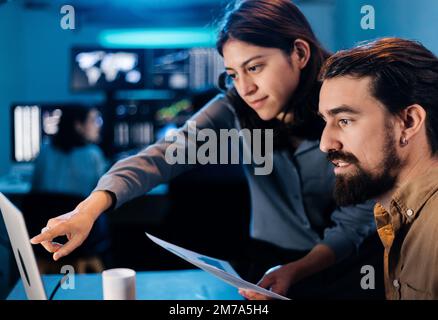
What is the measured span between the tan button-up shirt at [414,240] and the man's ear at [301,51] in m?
0.47

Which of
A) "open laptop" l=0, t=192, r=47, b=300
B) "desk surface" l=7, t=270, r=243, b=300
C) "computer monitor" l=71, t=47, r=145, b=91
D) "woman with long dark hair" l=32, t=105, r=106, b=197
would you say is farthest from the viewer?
"computer monitor" l=71, t=47, r=145, b=91

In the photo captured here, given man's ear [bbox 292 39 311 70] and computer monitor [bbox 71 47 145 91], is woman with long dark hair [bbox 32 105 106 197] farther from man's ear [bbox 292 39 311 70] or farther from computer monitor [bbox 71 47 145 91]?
man's ear [bbox 292 39 311 70]

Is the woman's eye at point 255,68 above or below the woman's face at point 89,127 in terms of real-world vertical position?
above

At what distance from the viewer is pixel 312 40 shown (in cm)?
158

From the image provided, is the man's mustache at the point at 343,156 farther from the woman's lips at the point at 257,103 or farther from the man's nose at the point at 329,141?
the woman's lips at the point at 257,103

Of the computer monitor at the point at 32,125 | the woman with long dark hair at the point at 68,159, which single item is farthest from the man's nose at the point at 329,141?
the computer monitor at the point at 32,125

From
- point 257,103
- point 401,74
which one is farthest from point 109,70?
point 401,74

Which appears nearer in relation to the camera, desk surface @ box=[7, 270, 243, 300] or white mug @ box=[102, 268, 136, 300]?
white mug @ box=[102, 268, 136, 300]

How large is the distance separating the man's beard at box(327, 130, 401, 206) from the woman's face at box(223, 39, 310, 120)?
24 cm

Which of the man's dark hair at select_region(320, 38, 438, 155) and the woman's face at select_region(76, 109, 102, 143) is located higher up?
the man's dark hair at select_region(320, 38, 438, 155)

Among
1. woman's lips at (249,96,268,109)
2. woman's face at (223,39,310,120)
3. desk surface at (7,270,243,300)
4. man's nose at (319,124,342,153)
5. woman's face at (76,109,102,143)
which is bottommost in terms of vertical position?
desk surface at (7,270,243,300)

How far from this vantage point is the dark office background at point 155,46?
159cm

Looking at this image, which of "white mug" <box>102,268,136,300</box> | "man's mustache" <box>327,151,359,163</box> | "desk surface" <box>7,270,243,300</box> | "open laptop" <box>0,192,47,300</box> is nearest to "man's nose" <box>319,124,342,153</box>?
"man's mustache" <box>327,151,359,163</box>

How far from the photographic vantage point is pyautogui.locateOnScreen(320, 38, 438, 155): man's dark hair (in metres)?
1.38
